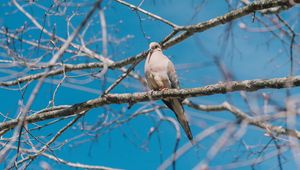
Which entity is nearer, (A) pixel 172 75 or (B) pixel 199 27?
(B) pixel 199 27

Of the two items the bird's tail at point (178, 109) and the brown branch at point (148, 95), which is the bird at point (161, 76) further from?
the brown branch at point (148, 95)

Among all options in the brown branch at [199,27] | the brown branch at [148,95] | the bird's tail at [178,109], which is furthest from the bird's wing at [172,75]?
the brown branch at [148,95]

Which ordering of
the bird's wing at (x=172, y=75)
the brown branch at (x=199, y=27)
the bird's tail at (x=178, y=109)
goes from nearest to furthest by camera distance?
the brown branch at (x=199, y=27) → the bird's tail at (x=178, y=109) → the bird's wing at (x=172, y=75)

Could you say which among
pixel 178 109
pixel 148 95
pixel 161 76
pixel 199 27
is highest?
pixel 161 76

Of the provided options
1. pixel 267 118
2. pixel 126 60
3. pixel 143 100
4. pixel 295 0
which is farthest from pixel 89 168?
pixel 267 118

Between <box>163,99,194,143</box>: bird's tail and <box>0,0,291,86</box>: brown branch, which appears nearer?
<box>0,0,291,86</box>: brown branch

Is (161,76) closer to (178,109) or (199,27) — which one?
(178,109)

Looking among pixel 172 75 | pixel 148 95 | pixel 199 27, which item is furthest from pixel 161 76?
pixel 148 95

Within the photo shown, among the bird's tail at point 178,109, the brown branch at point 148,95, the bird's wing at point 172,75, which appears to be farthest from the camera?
the bird's wing at point 172,75

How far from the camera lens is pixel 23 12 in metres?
4.94

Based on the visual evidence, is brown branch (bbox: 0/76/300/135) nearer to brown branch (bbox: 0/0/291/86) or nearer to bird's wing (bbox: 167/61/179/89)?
brown branch (bbox: 0/0/291/86)

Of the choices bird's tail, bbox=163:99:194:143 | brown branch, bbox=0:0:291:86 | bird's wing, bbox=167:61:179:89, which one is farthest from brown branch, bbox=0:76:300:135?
bird's wing, bbox=167:61:179:89

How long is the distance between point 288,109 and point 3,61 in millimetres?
3309

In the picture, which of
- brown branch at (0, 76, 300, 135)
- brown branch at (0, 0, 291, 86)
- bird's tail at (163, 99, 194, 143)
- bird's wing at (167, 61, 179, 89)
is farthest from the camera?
bird's wing at (167, 61, 179, 89)
